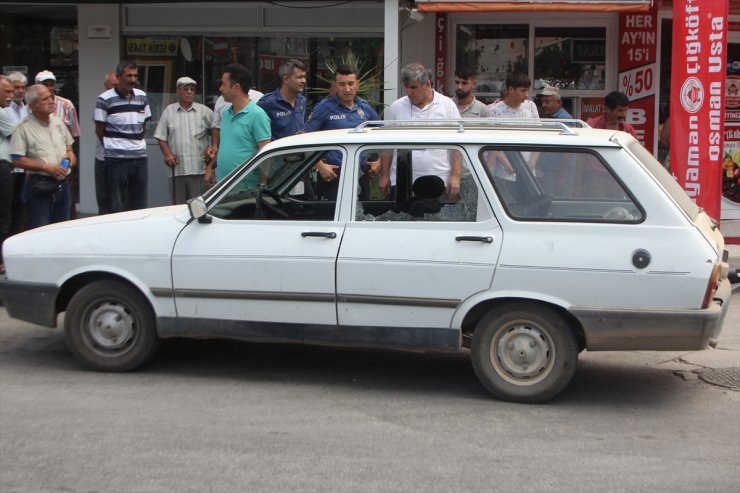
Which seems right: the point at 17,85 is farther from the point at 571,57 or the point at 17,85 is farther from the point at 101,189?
the point at 571,57

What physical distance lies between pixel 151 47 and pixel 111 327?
755cm

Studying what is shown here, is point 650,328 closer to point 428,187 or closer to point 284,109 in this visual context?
point 428,187

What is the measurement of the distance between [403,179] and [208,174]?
11.0ft

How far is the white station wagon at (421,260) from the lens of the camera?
595 cm

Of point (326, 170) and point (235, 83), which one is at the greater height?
point (235, 83)

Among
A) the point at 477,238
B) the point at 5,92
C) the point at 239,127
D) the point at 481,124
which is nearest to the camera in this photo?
the point at 477,238

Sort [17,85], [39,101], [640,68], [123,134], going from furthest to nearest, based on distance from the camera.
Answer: [640,68] → [123,134] → [17,85] → [39,101]

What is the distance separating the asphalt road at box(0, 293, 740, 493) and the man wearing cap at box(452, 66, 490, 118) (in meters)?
3.40

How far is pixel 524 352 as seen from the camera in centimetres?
614

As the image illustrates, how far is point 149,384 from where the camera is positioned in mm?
6551

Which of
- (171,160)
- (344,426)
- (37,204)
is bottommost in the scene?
(344,426)

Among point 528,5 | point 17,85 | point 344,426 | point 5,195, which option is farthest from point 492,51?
point 344,426

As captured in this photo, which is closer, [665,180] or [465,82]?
[665,180]

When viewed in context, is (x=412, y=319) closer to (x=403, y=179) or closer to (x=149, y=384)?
(x=403, y=179)
